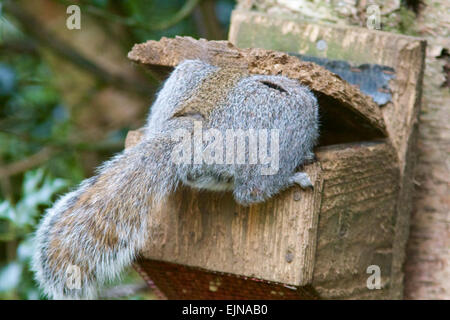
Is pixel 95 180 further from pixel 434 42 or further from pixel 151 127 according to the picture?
pixel 434 42

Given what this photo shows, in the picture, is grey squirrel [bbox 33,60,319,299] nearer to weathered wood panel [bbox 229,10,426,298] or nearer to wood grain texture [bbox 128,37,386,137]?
wood grain texture [bbox 128,37,386,137]

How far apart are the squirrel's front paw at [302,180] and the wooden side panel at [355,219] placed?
0.07 meters

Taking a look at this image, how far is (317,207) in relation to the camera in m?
1.42

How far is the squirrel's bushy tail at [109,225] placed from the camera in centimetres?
142

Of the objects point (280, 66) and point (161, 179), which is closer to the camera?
point (161, 179)

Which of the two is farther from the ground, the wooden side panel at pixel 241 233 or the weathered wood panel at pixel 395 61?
the weathered wood panel at pixel 395 61

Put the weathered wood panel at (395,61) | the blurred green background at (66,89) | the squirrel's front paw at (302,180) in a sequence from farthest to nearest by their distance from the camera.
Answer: the blurred green background at (66,89) < the weathered wood panel at (395,61) < the squirrel's front paw at (302,180)

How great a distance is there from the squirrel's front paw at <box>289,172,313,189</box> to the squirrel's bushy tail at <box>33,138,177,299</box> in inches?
11.2

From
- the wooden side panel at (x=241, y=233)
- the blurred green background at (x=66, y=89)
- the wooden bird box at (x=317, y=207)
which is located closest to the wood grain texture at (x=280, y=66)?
the wooden bird box at (x=317, y=207)

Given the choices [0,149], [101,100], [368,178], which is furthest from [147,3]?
[368,178]

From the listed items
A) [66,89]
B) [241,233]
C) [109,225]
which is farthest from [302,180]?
[66,89]

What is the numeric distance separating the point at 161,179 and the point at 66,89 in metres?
2.38

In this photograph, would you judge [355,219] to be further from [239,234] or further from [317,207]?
[239,234]

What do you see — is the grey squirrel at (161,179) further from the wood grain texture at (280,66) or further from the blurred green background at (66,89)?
the blurred green background at (66,89)
